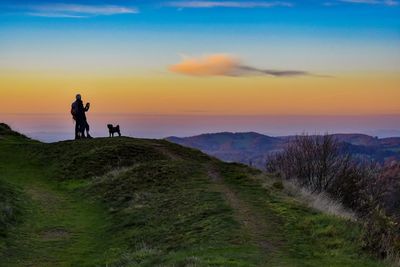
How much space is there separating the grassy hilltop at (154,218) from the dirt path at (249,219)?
1.2 inches

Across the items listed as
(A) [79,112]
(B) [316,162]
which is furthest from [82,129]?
(B) [316,162]

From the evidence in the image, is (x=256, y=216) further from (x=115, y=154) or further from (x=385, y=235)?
(x=115, y=154)

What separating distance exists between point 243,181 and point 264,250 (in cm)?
1154

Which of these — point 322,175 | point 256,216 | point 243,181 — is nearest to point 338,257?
point 256,216

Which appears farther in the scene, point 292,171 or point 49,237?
point 292,171

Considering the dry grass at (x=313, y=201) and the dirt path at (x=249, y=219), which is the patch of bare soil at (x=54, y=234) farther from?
the dry grass at (x=313, y=201)

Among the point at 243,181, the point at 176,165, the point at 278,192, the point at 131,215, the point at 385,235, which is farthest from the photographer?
the point at 176,165

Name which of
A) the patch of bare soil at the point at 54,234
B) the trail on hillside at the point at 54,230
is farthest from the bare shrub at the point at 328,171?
the patch of bare soil at the point at 54,234

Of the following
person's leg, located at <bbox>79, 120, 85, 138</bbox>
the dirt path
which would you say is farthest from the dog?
the dirt path

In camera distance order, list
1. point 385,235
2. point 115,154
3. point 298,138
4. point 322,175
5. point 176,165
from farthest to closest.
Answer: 1. point 298,138
2. point 322,175
3. point 115,154
4. point 176,165
5. point 385,235

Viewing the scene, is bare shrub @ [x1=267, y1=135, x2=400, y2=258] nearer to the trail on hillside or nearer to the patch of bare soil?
the trail on hillside

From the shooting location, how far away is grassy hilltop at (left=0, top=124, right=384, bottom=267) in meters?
14.2

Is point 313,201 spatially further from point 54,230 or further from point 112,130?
point 112,130

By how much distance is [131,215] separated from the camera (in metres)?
20.2
